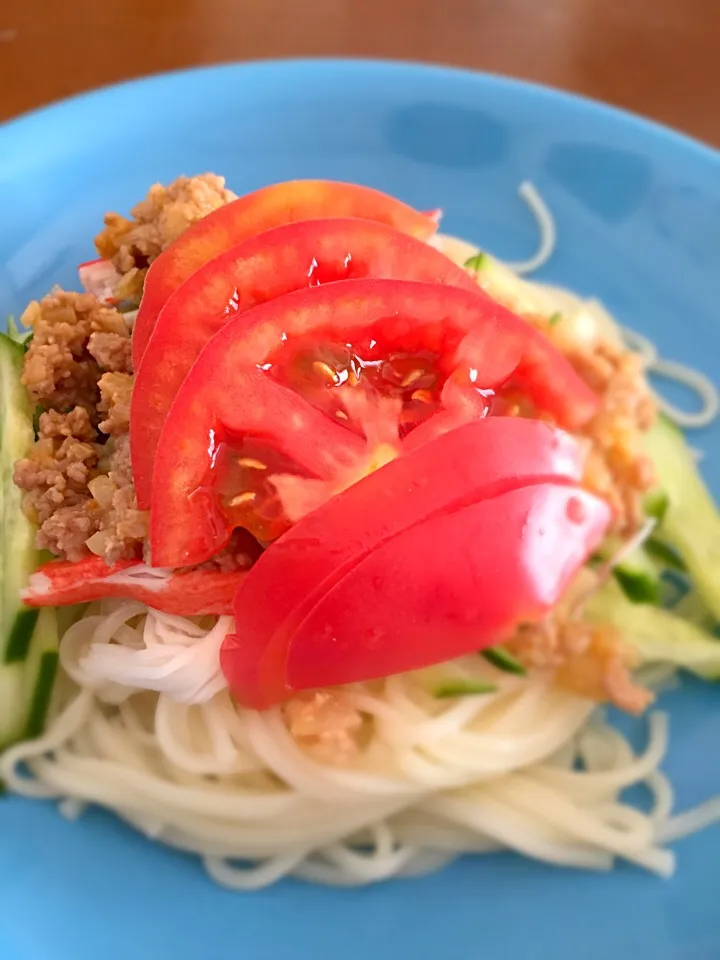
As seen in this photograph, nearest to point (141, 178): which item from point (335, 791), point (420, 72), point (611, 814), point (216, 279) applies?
point (420, 72)

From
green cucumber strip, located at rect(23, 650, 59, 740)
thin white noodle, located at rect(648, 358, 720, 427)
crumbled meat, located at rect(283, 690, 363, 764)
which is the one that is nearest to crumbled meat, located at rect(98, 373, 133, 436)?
green cucumber strip, located at rect(23, 650, 59, 740)

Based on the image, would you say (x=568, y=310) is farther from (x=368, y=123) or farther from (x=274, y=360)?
(x=274, y=360)

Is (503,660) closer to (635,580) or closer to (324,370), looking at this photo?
(635,580)

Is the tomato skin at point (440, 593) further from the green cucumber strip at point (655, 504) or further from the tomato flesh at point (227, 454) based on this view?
the green cucumber strip at point (655, 504)

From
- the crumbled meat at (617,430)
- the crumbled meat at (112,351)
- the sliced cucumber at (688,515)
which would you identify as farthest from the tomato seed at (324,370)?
the sliced cucumber at (688,515)

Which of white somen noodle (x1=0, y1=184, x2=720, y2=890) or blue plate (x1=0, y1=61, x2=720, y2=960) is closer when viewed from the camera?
blue plate (x1=0, y1=61, x2=720, y2=960)

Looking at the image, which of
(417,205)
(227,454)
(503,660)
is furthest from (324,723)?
(417,205)

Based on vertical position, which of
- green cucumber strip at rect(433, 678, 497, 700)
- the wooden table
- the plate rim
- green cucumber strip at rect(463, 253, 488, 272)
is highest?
the wooden table

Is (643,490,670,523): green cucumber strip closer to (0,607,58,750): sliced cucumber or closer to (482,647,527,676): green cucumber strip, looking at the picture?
(482,647,527,676): green cucumber strip
